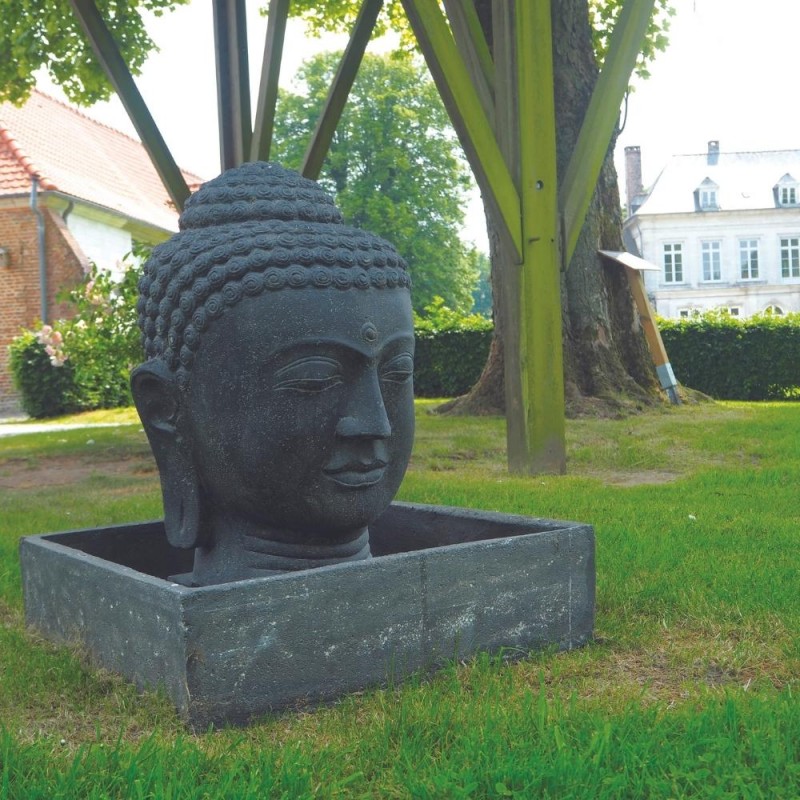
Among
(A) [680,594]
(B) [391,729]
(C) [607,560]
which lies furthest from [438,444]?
(B) [391,729]

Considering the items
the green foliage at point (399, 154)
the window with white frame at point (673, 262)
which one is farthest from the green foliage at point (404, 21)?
the window with white frame at point (673, 262)

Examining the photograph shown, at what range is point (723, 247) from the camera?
→ 49844mm

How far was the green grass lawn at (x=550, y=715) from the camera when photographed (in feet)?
7.70

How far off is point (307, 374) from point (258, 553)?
641mm

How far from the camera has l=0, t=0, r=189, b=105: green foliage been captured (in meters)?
13.6

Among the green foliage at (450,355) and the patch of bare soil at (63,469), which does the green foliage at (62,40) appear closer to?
the patch of bare soil at (63,469)

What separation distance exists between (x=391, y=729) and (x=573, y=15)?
10.5m

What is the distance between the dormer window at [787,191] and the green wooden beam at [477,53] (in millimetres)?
45943

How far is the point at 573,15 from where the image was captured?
38.5 ft

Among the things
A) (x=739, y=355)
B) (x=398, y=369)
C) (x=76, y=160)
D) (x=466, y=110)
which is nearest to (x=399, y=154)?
(x=76, y=160)

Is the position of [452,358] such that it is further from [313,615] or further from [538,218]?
[313,615]

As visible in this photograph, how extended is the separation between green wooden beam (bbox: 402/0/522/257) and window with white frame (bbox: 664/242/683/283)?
145 feet

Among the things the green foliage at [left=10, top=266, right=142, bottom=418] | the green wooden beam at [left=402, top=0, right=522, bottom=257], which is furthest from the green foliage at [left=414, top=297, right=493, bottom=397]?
the green wooden beam at [left=402, top=0, right=522, bottom=257]

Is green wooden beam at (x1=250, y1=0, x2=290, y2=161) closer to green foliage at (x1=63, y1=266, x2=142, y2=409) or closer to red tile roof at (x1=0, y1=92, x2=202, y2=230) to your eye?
green foliage at (x1=63, y1=266, x2=142, y2=409)
